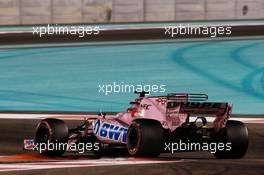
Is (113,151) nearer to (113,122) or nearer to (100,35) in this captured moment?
(113,122)

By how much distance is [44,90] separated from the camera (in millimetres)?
23344

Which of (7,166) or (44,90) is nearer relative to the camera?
(7,166)

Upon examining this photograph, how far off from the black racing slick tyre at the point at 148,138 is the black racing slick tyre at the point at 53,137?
1.64 metres

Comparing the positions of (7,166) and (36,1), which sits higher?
(36,1)

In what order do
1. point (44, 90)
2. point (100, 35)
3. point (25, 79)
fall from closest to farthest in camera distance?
point (44, 90), point (25, 79), point (100, 35)

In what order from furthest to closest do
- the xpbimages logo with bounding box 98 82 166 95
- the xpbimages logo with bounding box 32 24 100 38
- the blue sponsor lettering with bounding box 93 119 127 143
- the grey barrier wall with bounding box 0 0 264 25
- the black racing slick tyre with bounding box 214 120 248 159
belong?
the grey barrier wall with bounding box 0 0 264 25, the xpbimages logo with bounding box 32 24 100 38, the xpbimages logo with bounding box 98 82 166 95, the blue sponsor lettering with bounding box 93 119 127 143, the black racing slick tyre with bounding box 214 120 248 159

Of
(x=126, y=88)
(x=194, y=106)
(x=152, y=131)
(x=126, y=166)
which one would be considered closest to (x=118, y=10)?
(x=126, y=88)

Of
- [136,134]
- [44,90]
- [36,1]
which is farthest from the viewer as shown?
[36,1]

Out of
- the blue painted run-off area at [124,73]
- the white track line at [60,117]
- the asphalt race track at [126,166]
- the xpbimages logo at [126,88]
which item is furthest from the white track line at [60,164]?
the xpbimages logo at [126,88]

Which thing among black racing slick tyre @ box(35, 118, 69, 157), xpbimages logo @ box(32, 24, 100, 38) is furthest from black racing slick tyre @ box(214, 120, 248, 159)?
xpbimages logo @ box(32, 24, 100, 38)

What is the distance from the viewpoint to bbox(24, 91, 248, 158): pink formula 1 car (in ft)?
35.5

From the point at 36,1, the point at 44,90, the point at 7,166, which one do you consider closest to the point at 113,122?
the point at 7,166

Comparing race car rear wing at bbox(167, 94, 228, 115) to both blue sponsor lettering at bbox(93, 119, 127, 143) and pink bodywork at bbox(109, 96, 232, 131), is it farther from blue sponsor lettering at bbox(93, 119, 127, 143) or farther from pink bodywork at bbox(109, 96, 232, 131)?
blue sponsor lettering at bbox(93, 119, 127, 143)

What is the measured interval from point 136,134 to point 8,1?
34.5 m
